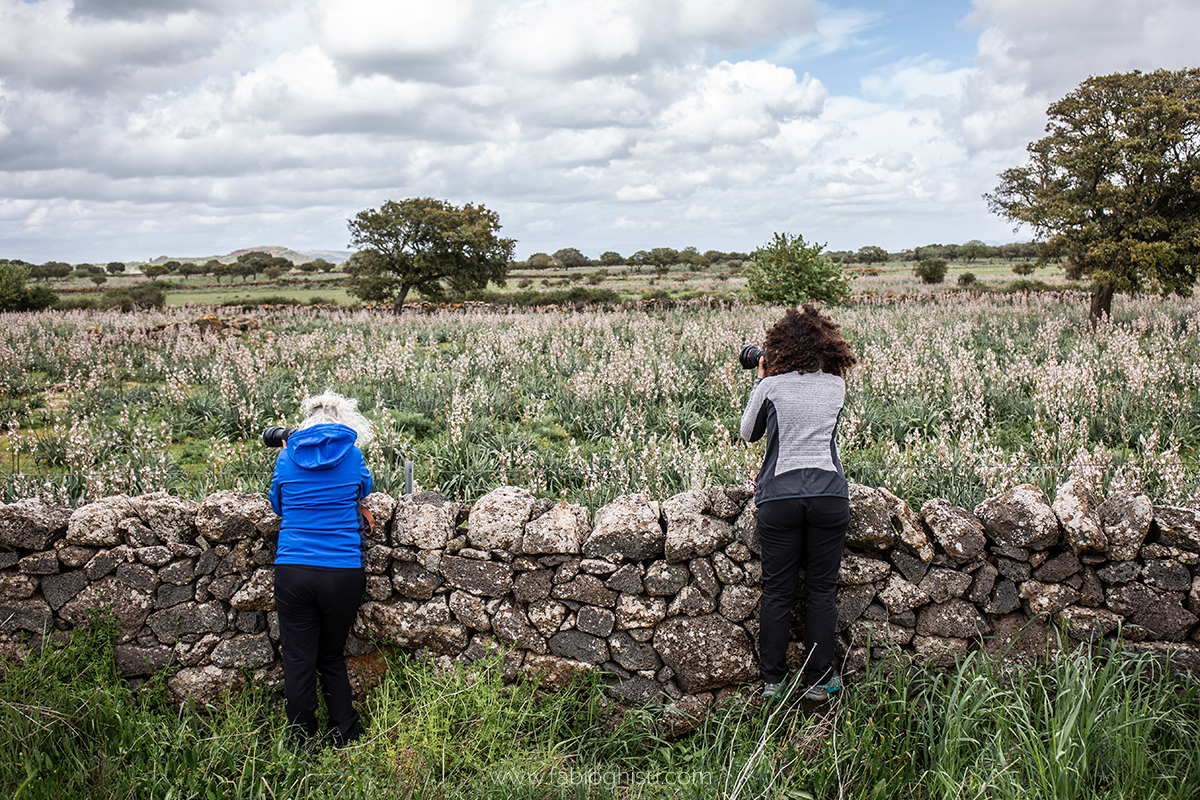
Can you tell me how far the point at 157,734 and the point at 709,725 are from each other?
3283mm

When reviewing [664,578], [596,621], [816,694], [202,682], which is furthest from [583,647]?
[202,682]

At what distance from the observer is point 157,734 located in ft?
12.5

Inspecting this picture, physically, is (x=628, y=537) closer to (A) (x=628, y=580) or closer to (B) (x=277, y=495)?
(A) (x=628, y=580)

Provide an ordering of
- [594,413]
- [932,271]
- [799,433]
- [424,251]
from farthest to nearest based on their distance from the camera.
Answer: [932,271] < [424,251] < [594,413] < [799,433]

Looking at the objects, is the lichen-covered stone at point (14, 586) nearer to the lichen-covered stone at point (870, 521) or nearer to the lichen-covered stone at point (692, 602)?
the lichen-covered stone at point (692, 602)

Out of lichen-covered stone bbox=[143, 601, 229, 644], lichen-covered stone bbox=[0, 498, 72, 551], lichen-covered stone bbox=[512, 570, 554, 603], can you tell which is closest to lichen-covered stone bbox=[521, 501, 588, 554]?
lichen-covered stone bbox=[512, 570, 554, 603]

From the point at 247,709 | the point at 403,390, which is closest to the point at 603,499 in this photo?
the point at 247,709

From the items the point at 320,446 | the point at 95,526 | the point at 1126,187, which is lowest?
the point at 95,526

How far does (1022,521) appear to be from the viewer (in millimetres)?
3777

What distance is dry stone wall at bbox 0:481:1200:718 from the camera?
383cm

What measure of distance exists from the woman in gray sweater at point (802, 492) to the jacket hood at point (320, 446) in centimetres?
235

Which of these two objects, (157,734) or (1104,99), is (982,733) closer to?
(157,734)
